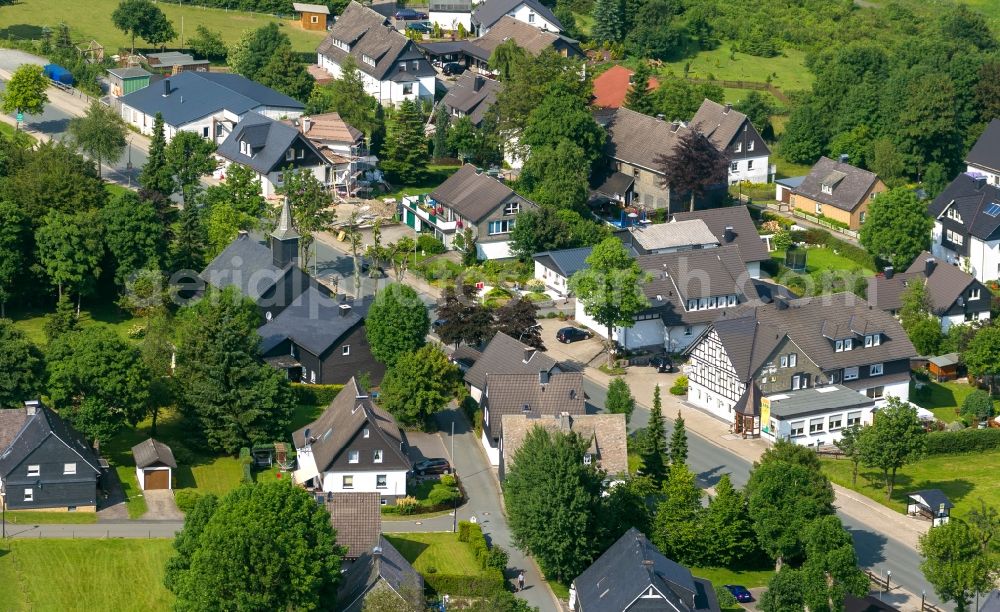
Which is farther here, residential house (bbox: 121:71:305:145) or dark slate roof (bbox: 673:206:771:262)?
residential house (bbox: 121:71:305:145)

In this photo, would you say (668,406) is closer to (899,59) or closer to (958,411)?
(958,411)

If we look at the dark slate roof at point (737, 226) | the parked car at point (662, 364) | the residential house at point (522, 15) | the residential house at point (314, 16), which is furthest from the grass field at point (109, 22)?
the parked car at point (662, 364)

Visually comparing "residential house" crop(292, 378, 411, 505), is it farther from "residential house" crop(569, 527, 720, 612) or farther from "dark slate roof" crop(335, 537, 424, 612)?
"residential house" crop(569, 527, 720, 612)

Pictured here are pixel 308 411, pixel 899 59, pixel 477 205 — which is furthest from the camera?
pixel 899 59

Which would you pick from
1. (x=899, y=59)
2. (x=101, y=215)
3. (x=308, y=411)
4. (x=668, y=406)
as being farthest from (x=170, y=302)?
(x=899, y=59)

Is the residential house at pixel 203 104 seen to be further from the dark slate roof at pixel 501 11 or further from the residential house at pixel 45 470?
the residential house at pixel 45 470

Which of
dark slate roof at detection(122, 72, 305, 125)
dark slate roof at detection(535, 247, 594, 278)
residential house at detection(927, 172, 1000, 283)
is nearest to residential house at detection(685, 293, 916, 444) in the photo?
dark slate roof at detection(535, 247, 594, 278)

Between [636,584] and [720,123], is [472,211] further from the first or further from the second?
[636,584]
